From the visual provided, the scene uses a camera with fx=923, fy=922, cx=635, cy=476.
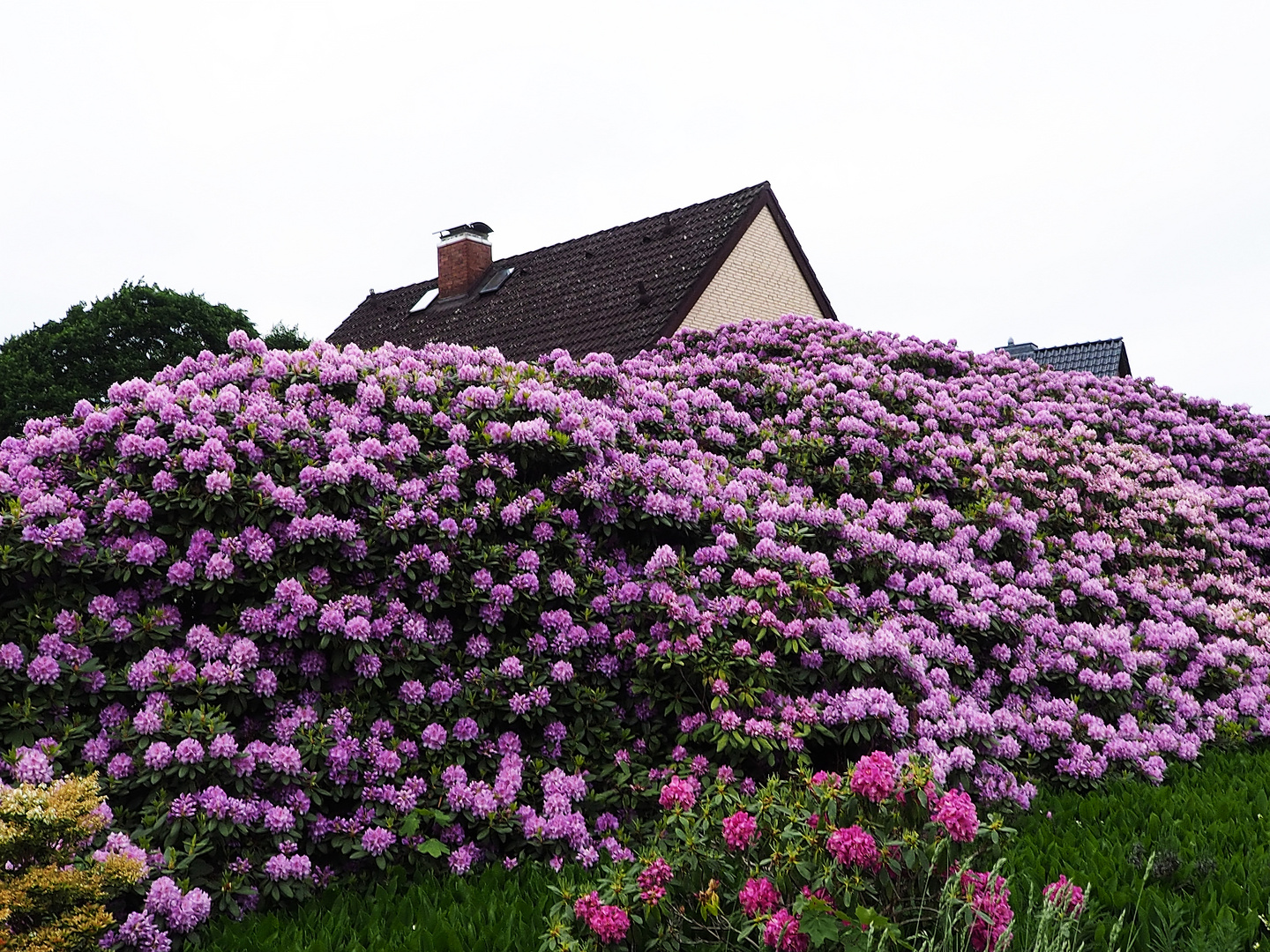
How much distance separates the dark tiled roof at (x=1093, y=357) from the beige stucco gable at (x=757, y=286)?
13.8 metres

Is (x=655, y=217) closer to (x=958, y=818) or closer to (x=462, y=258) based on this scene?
(x=462, y=258)

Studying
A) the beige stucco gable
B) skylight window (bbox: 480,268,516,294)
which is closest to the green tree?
skylight window (bbox: 480,268,516,294)

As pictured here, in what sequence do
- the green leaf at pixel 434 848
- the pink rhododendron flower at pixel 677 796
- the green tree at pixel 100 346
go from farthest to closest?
the green tree at pixel 100 346 → the green leaf at pixel 434 848 → the pink rhododendron flower at pixel 677 796

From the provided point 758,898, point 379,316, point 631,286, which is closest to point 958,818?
point 758,898

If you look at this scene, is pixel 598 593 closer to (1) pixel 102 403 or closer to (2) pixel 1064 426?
(1) pixel 102 403

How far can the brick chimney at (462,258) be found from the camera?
23484 millimetres

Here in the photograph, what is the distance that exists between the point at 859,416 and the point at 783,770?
461cm

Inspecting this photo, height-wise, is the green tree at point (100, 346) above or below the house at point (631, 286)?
above

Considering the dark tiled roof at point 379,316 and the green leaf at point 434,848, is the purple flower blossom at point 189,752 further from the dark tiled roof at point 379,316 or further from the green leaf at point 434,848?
the dark tiled roof at point 379,316

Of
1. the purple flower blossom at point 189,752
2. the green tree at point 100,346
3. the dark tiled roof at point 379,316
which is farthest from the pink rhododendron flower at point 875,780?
the green tree at point 100,346

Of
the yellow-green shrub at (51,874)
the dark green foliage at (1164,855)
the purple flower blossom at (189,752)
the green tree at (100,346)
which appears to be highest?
the green tree at (100,346)

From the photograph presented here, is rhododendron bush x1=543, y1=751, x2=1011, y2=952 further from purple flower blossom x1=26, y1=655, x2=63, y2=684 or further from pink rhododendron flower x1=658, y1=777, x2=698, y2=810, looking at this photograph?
purple flower blossom x1=26, y1=655, x2=63, y2=684

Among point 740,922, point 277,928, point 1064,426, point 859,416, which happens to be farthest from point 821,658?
point 1064,426

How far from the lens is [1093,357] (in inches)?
1288
